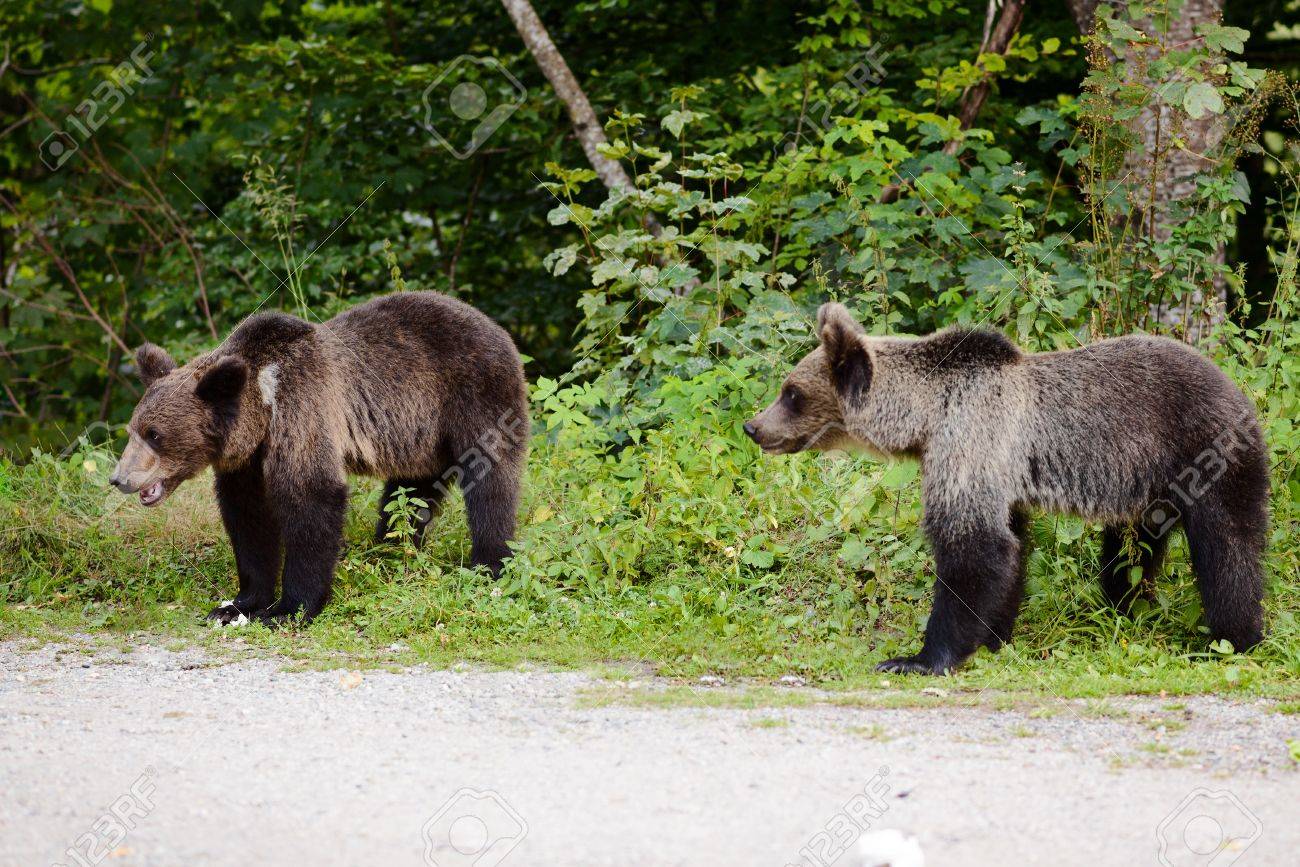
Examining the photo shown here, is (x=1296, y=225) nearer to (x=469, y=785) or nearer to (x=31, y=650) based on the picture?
(x=469, y=785)

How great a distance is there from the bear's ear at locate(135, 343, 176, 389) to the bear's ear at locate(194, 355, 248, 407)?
420 mm

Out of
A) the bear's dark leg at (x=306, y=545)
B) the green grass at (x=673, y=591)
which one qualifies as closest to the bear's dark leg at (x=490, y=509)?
the green grass at (x=673, y=591)

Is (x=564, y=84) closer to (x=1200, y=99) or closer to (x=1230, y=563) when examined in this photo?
(x=1200, y=99)

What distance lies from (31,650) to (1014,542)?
16.6 feet

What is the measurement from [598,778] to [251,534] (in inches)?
148

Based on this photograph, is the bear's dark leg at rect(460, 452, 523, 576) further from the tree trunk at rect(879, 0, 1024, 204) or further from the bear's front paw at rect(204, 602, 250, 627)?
the tree trunk at rect(879, 0, 1024, 204)

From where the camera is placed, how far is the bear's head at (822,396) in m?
6.60

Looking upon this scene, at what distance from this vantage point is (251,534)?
761 centimetres

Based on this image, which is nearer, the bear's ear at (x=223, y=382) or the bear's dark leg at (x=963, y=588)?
the bear's dark leg at (x=963, y=588)

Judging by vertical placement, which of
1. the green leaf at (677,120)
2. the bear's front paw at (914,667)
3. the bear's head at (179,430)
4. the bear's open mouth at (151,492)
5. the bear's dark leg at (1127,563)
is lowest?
the bear's front paw at (914,667)

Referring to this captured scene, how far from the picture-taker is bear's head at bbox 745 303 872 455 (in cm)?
660

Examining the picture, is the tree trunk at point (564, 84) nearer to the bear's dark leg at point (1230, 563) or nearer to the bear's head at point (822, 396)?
the bear's head at point (822, 396)

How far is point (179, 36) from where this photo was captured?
13.6 meters

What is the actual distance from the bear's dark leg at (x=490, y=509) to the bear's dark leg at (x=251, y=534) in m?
1.13
